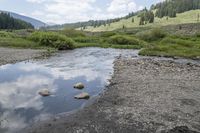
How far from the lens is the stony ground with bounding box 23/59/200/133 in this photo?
1480 cm

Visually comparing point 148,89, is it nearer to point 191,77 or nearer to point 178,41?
point 191,77

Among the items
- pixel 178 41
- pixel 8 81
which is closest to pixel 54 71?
pixel 8 81

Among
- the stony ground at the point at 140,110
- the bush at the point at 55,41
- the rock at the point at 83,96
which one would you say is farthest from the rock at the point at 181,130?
the bush at the point at 55,41

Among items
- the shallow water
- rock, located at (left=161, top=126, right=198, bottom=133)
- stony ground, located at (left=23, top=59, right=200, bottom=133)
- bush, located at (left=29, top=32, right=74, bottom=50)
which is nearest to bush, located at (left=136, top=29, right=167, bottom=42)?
bush, located at (left=29, top=32, right=74, bottom=50)

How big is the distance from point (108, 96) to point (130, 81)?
223 inches

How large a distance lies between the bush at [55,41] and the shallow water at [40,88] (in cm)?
2500

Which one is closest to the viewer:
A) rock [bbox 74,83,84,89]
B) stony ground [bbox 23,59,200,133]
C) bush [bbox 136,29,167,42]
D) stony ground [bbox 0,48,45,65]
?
stony ground [bbox 23,59,200,133]

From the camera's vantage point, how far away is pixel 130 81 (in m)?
26.1

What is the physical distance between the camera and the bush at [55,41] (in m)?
62.4

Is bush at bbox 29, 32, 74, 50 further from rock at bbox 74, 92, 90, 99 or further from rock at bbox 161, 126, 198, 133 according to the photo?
rock at bbox 161, 126, 198, 133

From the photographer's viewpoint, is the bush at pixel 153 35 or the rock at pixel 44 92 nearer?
the rock at pixel 44 92

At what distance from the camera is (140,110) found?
17641 millimetres

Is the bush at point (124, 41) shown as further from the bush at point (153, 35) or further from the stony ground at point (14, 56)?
the stony ground at point (14, 56)

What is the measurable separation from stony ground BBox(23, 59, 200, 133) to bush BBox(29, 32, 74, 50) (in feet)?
119
